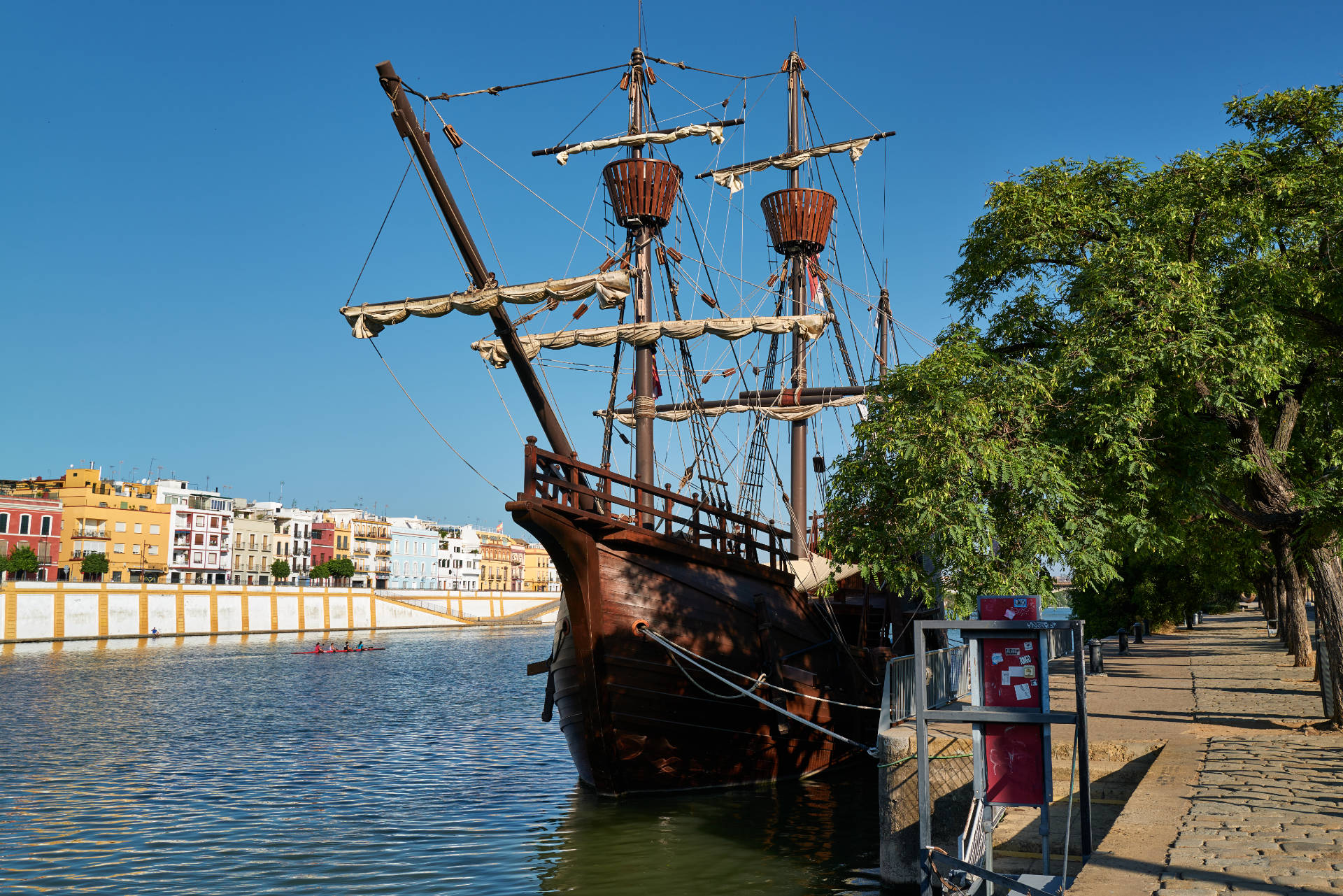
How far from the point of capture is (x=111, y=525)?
9106 cm

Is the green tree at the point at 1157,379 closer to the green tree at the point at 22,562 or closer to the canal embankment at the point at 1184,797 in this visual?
the canal embankment at the point at 1184,797

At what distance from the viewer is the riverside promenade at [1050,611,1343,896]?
23.6 feet

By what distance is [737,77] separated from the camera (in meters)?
28.4

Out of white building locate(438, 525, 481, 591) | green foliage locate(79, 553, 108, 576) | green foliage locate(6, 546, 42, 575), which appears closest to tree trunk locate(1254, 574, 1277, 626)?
green foliage locate(6, 546, 42, 575)

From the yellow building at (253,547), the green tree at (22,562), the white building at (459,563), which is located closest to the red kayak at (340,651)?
the green tree at (22,562)

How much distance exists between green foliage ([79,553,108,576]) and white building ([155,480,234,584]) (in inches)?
473

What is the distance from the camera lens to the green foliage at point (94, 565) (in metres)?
83.6

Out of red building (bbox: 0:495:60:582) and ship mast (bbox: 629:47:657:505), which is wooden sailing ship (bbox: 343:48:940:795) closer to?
ship mast (bbox: 629:47:657:505)

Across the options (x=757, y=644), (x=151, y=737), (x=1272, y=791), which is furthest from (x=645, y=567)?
(x=151, y=737)

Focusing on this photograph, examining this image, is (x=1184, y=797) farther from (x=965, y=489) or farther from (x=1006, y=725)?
(x=965, y=489)

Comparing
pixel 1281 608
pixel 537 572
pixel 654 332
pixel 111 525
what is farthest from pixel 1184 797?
pixel 537 572

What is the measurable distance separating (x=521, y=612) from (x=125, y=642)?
201 feet

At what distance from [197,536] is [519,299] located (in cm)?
9498

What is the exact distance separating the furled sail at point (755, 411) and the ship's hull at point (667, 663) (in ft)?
29.4
